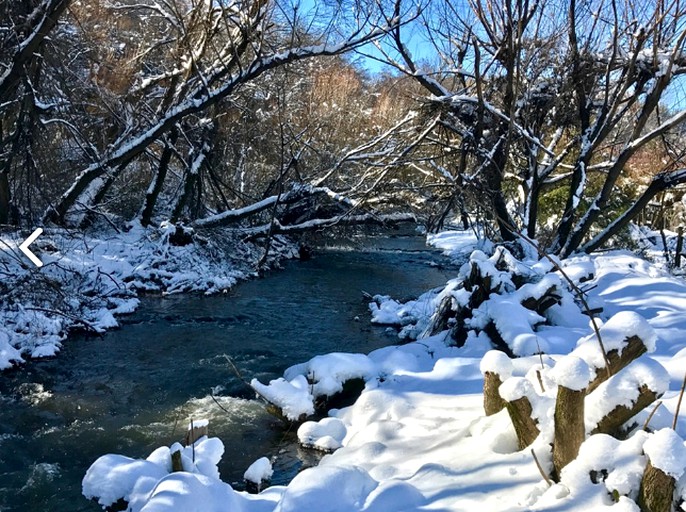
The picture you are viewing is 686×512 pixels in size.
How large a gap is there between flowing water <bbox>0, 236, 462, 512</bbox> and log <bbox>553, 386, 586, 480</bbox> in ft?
6.34

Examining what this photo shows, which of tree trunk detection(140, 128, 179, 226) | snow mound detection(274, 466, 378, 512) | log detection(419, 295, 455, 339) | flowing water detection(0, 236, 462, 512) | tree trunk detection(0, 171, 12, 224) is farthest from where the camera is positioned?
tree trunk detection(140, 128, 179, 226)

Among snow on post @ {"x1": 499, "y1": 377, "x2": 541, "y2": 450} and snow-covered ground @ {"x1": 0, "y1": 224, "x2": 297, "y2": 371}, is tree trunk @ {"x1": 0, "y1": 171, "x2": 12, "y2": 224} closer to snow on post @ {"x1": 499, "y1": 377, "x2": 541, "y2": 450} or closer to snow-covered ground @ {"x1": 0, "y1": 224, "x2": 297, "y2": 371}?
snow-covered ground @ {"x1": 0, "y1": 224, "x2": 297, "y2": 371}

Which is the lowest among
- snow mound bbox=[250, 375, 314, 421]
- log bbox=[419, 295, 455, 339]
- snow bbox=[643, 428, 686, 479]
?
snow mound bbox=[250, 375, 314, 421]

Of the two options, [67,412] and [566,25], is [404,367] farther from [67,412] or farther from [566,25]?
[566,25]

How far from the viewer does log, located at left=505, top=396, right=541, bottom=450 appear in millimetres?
2898

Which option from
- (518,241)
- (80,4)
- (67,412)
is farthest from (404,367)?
(80,4)

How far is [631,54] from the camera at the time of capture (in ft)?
24.5

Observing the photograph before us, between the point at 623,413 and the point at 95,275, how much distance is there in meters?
8.49

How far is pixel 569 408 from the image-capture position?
2623 millimetres

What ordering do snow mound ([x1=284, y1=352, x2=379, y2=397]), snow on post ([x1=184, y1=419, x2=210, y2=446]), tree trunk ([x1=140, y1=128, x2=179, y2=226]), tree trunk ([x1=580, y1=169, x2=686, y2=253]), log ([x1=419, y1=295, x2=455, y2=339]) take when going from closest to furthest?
snow on post ([x1=184, y1=419, x2=210, y2=446]) → snow mound ([x1=284, y1=352, x2=379, y2=397]) → log ([x1=419, y1=295, x2=455, y2=339]) → tree trunk ([x1=580, y1=169, x2=686, y2=253]) → tree trunk ([x1=140, y1=128, x2=179, y2=226])

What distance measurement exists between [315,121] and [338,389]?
37.2ft

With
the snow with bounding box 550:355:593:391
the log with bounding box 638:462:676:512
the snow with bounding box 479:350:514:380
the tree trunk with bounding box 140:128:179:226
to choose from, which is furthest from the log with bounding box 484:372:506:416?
the tree trunk with bounding box 140:128:179:226

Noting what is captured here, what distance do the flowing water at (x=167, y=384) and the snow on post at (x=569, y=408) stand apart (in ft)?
6.34

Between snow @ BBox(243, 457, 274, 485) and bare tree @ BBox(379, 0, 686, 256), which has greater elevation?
bare tree @ BBox(379, 0, 686, 256)
